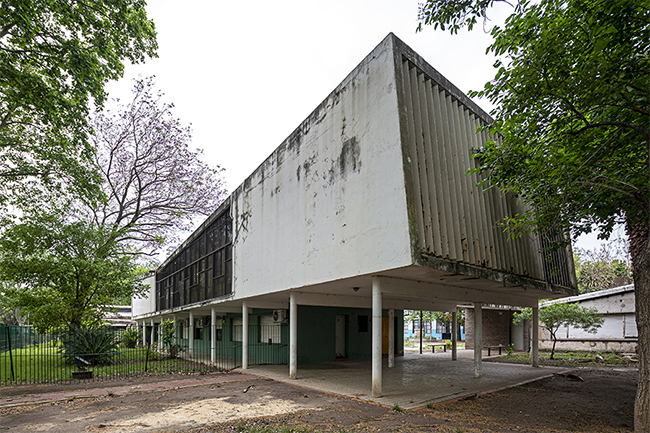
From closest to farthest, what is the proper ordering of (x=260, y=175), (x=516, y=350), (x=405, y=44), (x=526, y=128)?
(x=526, y=128)
(x=405, y=44)
(x=260, y=175)
(x=516, y=350)

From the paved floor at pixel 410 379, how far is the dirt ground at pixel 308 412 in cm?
59

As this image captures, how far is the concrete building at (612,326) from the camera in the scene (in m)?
20.6

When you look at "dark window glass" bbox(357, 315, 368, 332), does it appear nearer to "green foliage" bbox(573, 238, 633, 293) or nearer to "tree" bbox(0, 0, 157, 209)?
"tree" bbox(0, 0, 157, 209)

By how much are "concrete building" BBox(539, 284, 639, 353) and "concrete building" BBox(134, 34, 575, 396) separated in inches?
336

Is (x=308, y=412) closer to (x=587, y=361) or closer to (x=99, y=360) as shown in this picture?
(x=99, y=360)

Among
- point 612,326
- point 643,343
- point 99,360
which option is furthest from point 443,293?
point 612,326

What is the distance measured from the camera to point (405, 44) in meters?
9.43

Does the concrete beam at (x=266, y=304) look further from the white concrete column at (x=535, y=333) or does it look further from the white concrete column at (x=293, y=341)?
the white concrete column at (x=535, y=333)

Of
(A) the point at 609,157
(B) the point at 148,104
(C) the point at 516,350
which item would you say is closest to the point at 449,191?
(A) the point at 609,157

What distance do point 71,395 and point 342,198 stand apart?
28.4ft

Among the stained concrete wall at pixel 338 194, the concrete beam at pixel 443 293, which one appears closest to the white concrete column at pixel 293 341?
the stained concrete wall at pixel 338 194

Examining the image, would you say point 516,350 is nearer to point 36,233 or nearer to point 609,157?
point 609,157

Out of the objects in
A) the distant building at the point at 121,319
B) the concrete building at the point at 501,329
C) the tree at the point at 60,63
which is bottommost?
the distant building at the point at 121,319

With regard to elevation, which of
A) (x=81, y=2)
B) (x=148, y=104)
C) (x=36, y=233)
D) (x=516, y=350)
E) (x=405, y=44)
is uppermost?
(x=148, y=104)
